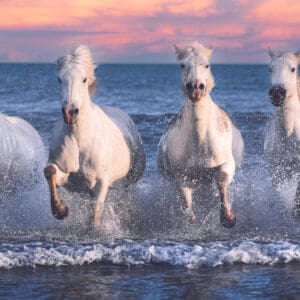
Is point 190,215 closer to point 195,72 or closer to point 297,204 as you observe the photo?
point 297,204

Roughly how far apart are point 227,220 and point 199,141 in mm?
916

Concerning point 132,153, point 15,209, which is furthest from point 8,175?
point 132,153

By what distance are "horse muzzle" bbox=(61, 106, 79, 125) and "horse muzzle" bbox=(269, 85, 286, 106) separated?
235 cm

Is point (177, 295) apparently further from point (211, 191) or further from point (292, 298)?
point (211, 191)

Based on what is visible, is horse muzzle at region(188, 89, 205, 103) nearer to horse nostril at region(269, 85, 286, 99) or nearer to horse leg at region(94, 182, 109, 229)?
horse nostril at region(269, 85, 286, 99)

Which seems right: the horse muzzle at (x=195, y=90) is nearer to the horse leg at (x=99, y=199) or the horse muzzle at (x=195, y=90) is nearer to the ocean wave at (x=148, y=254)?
the horse leg at (x=99, y=199)

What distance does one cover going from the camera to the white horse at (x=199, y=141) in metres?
8.32

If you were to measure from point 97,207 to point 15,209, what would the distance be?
5.98 feet

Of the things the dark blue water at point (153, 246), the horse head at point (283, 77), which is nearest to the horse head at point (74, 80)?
the dark blue water at point (153, 246)

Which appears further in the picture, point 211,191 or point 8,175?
point 8,175

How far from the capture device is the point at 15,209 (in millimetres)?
10242

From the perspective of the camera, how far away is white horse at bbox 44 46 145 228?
319 inches

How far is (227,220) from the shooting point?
8.73 meters

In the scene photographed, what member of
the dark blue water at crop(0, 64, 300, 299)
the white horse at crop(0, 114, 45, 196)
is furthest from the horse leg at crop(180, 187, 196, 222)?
the white horse at crop(0, 114, 45, 196)
